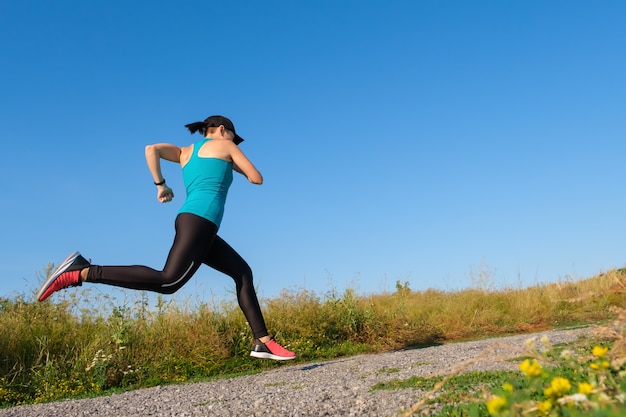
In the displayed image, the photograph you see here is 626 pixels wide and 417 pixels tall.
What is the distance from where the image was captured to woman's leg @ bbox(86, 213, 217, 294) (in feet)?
18.9

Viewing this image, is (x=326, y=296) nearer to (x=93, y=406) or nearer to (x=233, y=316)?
(x=233, y=316)

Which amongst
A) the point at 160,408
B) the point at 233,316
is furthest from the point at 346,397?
the point at 233,316

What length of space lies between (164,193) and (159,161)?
35 cm

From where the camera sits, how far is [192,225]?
5.78 meters

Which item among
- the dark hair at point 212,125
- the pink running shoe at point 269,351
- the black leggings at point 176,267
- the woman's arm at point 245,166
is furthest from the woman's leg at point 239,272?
the dark hair at point 212,125

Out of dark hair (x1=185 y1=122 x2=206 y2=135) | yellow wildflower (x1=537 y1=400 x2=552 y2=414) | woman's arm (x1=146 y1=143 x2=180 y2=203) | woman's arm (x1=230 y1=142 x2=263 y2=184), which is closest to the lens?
yellow wildflower (x1=537 y1=400 x2=552 y2=414)

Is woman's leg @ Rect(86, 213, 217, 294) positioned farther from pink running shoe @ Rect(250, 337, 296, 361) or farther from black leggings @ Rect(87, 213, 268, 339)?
pink running shoe @ Rect(250, 337, 296, 361)

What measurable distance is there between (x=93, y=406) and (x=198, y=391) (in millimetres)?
1038

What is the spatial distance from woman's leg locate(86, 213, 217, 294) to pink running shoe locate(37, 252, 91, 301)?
0.37 feet

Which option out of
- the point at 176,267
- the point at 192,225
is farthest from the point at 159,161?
the point at 176,267

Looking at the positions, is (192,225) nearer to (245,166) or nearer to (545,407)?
(245,166)

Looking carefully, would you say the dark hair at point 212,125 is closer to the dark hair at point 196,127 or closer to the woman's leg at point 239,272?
the dark hair at point 196,127

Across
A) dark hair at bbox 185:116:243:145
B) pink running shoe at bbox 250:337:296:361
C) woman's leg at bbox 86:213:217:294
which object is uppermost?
dark hair at bbox 185:116:243:145

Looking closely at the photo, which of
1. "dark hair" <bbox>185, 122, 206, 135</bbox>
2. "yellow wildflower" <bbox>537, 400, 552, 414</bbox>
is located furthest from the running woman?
"yellow wildflower" <bbox>537, 400, 552, 414</bbox>
